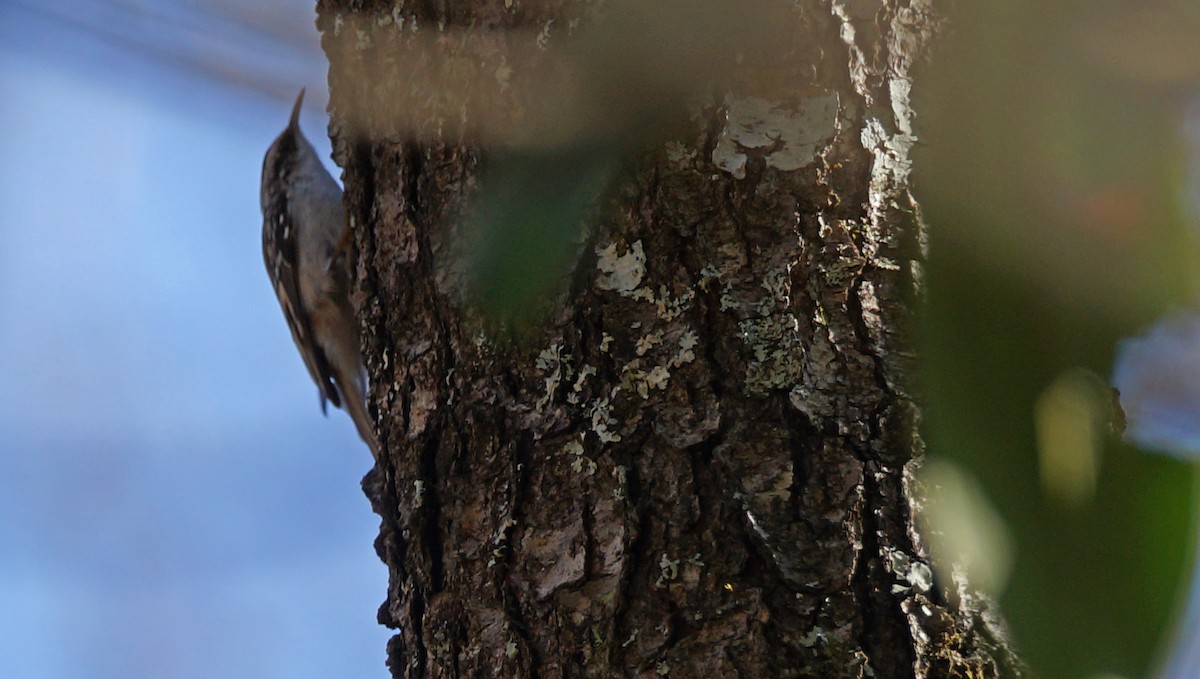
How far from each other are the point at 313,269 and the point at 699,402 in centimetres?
192

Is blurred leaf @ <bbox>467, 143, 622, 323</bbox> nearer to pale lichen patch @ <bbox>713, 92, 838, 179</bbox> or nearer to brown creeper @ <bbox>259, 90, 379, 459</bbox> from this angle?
pale lichen patch @ <bbox>713, 92, 838, 179</bbox>

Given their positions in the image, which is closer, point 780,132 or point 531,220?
point 531,220

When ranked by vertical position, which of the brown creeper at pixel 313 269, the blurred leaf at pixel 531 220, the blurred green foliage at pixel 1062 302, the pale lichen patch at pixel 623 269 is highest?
the brown creeper at pixel 313 269

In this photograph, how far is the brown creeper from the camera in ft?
9.05

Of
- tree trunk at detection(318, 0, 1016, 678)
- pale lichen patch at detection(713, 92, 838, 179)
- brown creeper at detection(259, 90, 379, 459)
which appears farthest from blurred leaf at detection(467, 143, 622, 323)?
brown creeper at detection(259, 90, 379, 459)

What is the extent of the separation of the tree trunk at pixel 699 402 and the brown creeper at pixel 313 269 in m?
1.59

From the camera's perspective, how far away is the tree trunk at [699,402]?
0.96 m

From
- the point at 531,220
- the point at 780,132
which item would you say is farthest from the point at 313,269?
the point at 531,220

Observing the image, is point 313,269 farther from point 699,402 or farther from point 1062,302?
point 1062,302

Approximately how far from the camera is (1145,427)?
322mm

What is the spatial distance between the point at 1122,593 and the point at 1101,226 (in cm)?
10

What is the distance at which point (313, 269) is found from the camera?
2.77 meters

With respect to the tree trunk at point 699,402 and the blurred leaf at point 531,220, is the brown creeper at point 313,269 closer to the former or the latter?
the tree trunk at point 699,402

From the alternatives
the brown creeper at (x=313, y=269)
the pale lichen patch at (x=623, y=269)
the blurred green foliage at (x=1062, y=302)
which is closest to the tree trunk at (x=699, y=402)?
the pale lichen patch at (x=623, y=269)
